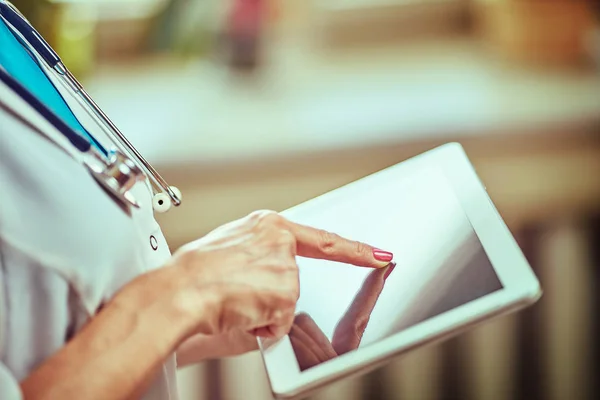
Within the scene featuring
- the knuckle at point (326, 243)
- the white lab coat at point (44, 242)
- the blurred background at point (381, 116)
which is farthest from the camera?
the blurred background at point (381, 116)

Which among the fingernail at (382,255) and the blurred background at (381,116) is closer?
the fingernail at (382,255)

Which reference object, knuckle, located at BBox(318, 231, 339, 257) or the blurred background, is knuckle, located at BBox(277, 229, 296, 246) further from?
the blurred background

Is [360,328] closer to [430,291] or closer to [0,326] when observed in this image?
[430,291]

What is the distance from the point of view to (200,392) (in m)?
1.19

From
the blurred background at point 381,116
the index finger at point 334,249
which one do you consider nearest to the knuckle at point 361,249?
the index finger at point 334,249

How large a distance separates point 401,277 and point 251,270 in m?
0.11

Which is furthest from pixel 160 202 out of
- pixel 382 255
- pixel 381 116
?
pixel 381 116

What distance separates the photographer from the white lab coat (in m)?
0.36

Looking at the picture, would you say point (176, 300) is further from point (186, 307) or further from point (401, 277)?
point (401, 277)

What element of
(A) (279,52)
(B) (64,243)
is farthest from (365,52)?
(B) (64,243)

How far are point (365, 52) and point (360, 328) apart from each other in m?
0.90

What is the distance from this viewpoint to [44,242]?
1.17 feet

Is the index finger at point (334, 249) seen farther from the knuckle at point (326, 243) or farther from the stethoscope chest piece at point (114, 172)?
the stethoscope chest piece at point (114, 172)

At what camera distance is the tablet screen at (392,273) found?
45 cm
